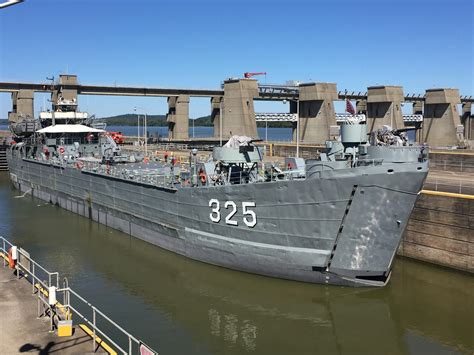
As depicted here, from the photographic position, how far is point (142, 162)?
119 feet

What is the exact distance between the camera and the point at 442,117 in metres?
83.3

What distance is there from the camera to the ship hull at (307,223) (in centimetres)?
1681

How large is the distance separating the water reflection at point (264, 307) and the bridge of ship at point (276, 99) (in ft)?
161

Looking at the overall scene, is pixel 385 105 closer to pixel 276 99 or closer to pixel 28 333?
pixel 276 99

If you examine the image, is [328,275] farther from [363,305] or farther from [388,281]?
[388,281]

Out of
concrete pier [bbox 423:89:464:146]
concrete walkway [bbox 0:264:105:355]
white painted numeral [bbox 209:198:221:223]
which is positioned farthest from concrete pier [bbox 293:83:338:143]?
concrete walkway [bbox 0:264:105:355]

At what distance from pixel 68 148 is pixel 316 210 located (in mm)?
30689

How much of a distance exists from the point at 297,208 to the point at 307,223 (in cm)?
69

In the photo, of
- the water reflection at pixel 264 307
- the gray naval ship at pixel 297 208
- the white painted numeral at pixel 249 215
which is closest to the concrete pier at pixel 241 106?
the gray naval ship at pixel 297 208

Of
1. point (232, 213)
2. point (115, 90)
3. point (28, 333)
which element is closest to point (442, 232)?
point (232, 213)

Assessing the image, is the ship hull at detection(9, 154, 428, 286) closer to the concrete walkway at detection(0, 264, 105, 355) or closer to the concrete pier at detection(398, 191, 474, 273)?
the concrete pier at detection(398, 191, 474, 273)

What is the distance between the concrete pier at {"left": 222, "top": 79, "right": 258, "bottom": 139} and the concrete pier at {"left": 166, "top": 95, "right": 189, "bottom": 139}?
25.8ft

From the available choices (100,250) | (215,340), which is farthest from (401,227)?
(100,250)

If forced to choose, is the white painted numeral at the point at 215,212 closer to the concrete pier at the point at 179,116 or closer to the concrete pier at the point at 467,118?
the concrete pier at the point at 179,116
